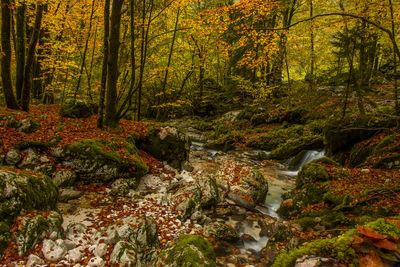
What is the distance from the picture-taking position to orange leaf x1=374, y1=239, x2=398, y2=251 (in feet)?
4.81

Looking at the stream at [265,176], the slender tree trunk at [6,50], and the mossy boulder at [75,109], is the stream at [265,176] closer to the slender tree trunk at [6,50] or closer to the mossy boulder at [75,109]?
the mossy boulder at [75,109]

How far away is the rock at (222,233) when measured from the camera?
193 inches

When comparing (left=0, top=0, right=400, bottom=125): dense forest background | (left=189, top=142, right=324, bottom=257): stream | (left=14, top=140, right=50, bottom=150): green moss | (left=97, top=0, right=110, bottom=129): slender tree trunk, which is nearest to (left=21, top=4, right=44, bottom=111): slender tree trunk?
(left=0, top=0, right=400, bottom=125): dense forest background

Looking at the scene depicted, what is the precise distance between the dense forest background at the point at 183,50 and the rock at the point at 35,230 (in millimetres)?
4793

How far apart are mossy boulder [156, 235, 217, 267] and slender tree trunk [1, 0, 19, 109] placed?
9810 millimetres

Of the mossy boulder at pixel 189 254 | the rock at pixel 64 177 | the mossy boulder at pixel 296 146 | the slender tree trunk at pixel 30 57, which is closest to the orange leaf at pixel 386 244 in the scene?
the mossy boulder at pixel 189 254

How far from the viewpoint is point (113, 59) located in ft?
26.7

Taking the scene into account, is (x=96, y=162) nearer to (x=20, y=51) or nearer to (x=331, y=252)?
(x=331, y=252)

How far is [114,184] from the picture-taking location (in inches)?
252

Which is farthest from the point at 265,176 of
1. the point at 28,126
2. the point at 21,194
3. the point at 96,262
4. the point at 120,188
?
the point at 28,126

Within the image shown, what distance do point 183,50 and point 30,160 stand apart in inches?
503

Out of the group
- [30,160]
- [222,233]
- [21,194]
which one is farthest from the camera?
[30,160]

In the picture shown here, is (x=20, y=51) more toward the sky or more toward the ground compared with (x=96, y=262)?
more toward the sky

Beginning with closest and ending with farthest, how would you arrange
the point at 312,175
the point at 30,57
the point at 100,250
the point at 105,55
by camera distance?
the point at 100,250
the point at 312,175
the point at 105,55
the point at 30,57
